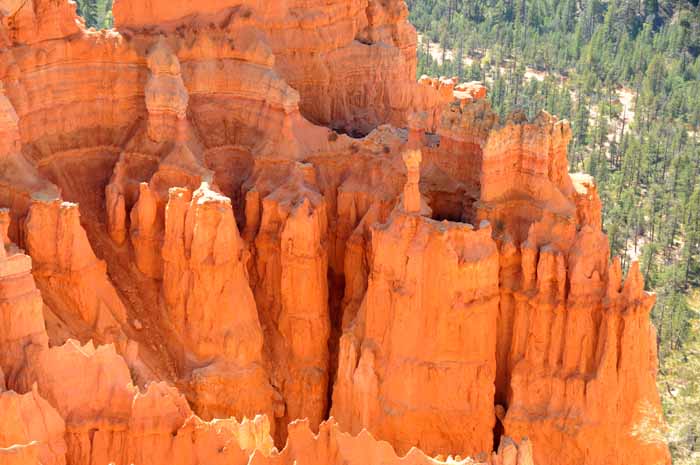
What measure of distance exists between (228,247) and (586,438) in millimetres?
6969

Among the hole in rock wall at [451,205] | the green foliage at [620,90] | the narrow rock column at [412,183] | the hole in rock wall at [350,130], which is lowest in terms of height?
the green foliage at [620,90]

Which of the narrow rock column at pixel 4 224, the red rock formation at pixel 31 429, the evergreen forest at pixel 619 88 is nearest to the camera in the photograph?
the red rock formation at pixel 31 429

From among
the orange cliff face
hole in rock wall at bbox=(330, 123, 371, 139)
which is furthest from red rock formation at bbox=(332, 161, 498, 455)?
hole in rock wall at bbox=(330, 123, 371, 139)

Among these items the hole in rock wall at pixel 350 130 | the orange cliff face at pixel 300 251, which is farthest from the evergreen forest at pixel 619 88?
the hole in rock wall at pixel 350 130

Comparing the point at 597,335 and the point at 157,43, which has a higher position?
the point at 157,43

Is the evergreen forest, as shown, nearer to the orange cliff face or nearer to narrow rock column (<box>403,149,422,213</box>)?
the orange cliff face

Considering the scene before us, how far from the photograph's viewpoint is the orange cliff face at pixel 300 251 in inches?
819

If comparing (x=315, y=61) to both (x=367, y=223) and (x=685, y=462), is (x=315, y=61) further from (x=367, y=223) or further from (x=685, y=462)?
(x=685, y=462)

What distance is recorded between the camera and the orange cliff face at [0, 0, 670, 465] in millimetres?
20812

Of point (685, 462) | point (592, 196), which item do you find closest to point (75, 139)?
point (592, 196)

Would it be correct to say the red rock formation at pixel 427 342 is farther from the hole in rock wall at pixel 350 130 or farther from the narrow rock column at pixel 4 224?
the narrow rock column at pixel 4 224

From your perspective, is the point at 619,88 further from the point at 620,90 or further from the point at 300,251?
the point at 300,251

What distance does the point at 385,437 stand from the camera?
21.4m

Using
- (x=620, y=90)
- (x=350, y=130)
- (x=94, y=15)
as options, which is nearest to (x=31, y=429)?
(x=350, y=130)
